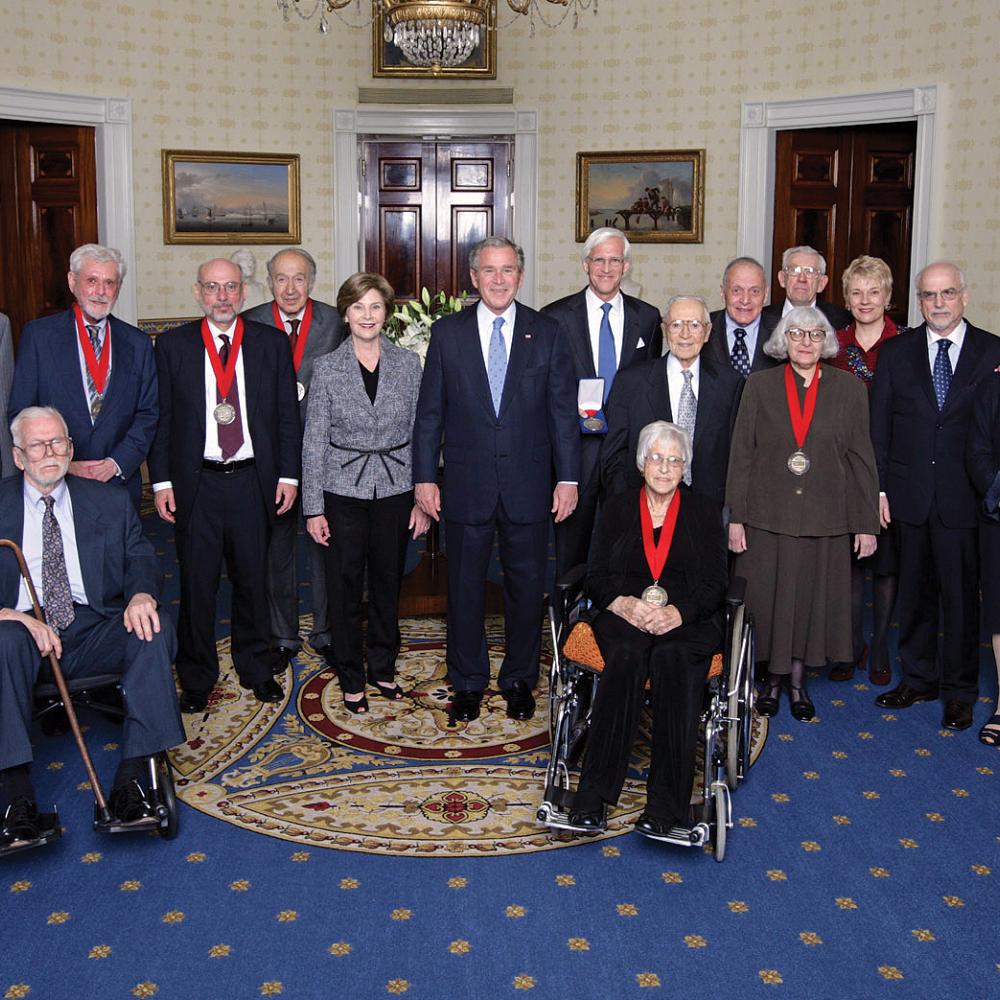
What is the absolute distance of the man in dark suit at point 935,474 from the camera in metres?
5.28

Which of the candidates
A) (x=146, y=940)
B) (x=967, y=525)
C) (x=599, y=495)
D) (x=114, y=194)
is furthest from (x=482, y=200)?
(x=146, y=940)

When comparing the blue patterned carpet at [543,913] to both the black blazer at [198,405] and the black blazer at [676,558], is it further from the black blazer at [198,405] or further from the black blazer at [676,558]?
the black blazer at [198,405]

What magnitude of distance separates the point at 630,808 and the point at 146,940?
5.74ft

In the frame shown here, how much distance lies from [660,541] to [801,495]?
0.90 metres

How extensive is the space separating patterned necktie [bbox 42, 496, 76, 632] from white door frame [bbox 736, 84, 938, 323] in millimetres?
6159

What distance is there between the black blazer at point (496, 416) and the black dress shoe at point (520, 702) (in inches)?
28.9

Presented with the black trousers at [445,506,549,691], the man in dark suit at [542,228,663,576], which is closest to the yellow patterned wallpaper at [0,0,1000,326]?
the man in dark suit at [542,228,663,576]

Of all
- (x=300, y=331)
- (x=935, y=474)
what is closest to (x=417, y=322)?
(x=300, y=331)

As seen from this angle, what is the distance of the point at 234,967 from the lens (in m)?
3.47

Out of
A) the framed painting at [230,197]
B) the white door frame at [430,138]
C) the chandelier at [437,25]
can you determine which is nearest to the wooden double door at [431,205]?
the white door frame at [430,138]

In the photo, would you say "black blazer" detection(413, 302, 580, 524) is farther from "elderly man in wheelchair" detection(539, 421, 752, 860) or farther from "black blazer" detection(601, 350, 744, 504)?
"elderly man in wheelchair" detection(539, 421, 752, 860)

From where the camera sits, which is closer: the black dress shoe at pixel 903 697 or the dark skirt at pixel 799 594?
the dark skirt at pixel 799 594

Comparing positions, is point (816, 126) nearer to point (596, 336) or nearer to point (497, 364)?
point (596, 336)

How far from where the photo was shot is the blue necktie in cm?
563
